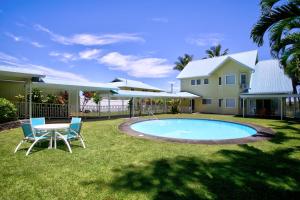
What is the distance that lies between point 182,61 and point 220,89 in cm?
2288

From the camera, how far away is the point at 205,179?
5324 mm

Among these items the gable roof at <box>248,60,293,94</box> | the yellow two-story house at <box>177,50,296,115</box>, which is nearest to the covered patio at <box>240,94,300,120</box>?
the yellow two-story house at <box>177,50,296,115</box>

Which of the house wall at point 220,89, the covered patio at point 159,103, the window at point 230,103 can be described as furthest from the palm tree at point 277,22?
the window at point 230,103

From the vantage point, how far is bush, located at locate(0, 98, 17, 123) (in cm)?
1206

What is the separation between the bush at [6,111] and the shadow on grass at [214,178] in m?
9.98

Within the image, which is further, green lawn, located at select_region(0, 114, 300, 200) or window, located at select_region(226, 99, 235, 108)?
window, located at select_region(226, 99, 235, 108)

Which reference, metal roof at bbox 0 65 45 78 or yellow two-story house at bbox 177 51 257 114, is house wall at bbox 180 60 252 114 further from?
metal roof at bbox 0 65 45 78

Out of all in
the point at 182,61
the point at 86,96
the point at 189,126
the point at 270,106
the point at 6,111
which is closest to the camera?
the point at 6,111

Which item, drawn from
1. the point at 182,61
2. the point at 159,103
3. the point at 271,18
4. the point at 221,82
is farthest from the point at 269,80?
the point at 182,61

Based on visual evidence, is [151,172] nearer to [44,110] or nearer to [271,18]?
[271,18]

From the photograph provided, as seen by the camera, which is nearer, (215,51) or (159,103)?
(159,103)

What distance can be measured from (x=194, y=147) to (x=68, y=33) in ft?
64.0

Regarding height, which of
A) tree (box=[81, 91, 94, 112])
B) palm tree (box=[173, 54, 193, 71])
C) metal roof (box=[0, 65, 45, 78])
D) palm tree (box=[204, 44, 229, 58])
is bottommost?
tree (box=[81, 91, 94, 112])

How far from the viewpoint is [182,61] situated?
51.4m
